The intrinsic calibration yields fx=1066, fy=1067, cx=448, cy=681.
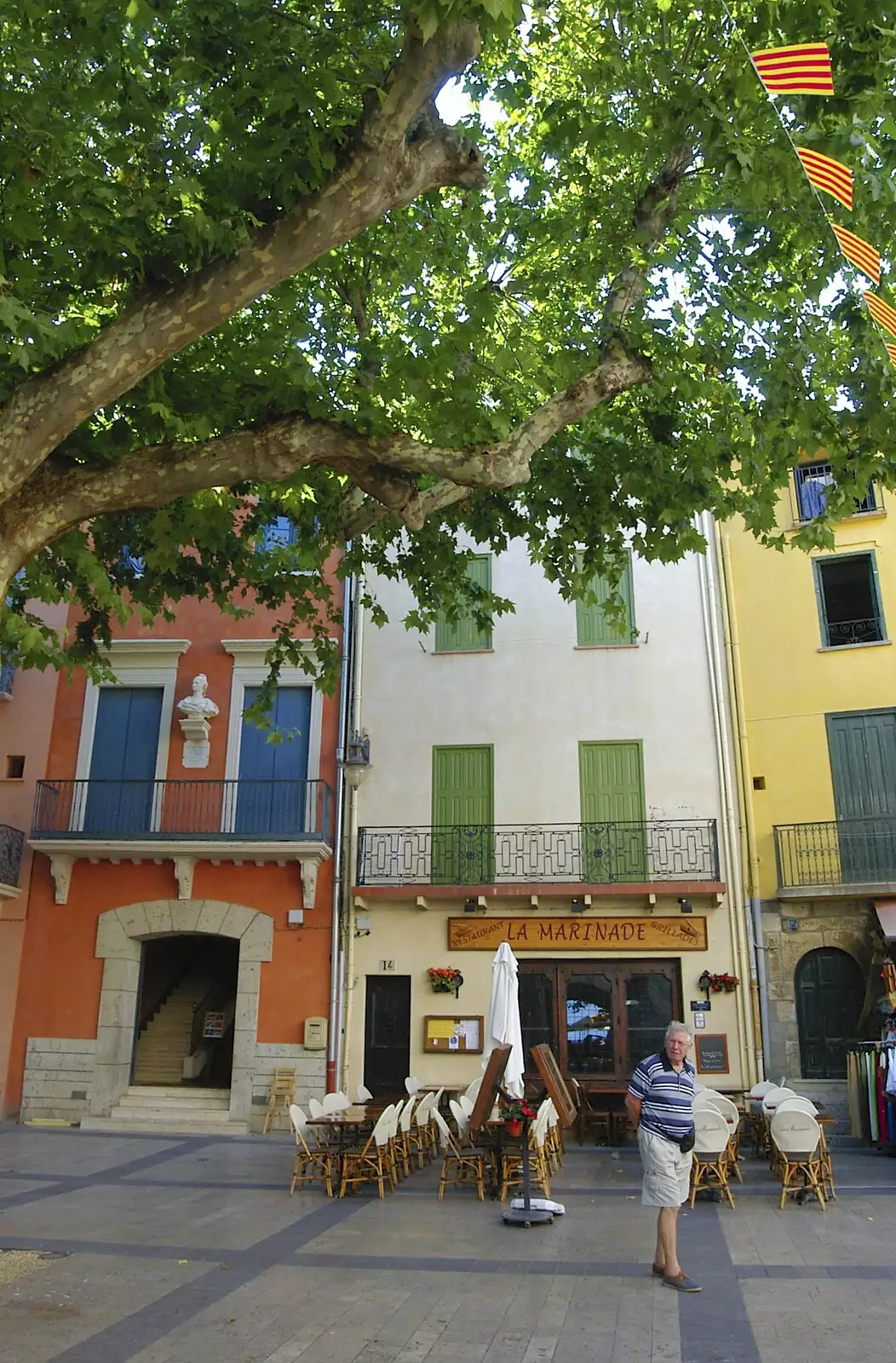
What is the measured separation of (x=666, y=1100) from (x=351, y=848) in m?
9.28

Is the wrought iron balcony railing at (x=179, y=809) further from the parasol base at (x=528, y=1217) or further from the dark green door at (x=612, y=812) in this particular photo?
the parasol base at (x=528, y=1217)

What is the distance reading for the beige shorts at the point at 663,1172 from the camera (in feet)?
21.8

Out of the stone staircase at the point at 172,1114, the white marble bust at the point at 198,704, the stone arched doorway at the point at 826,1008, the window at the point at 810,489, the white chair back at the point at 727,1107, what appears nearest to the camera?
the white chair back at the point at 727,1107

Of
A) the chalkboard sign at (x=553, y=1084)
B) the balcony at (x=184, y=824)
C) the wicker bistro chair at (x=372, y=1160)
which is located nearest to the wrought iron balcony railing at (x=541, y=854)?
the balcony at (x=184, y=824)

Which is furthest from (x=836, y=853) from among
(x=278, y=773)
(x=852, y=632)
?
(x=278, y=773)

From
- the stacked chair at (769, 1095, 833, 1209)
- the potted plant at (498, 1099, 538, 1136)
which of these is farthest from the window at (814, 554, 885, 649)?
the potted plant at (498, 1099, 538, 1136)

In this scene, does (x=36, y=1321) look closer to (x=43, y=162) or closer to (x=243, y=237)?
(x=243, y=237)

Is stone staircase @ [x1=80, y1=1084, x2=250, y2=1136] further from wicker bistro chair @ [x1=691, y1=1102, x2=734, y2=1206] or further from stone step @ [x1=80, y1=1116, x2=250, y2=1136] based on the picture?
wicker bistro chair @ [x1=691, y1=1102, x2=734, y2=1206]

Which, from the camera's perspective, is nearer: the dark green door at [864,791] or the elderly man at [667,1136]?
the elderly man at [667,1136]

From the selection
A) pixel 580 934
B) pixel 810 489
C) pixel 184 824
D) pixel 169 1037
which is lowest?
pixel 169 1037

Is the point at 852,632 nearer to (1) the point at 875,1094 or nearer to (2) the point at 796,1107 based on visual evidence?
(1) the point at 875,1094

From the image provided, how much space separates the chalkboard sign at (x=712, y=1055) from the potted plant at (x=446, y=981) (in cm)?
331

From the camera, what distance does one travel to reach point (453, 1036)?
48.7 feet

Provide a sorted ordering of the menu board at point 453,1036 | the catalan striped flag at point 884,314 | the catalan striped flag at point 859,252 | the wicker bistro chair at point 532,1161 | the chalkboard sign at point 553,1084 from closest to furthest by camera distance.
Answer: the catalan striped flag at point 859,252
the catalan striped flag at point 884,314
the chalkboard sign at point 553,1084
the wicker bistro chair at point 532,1161
the menu board at point 453,1036
